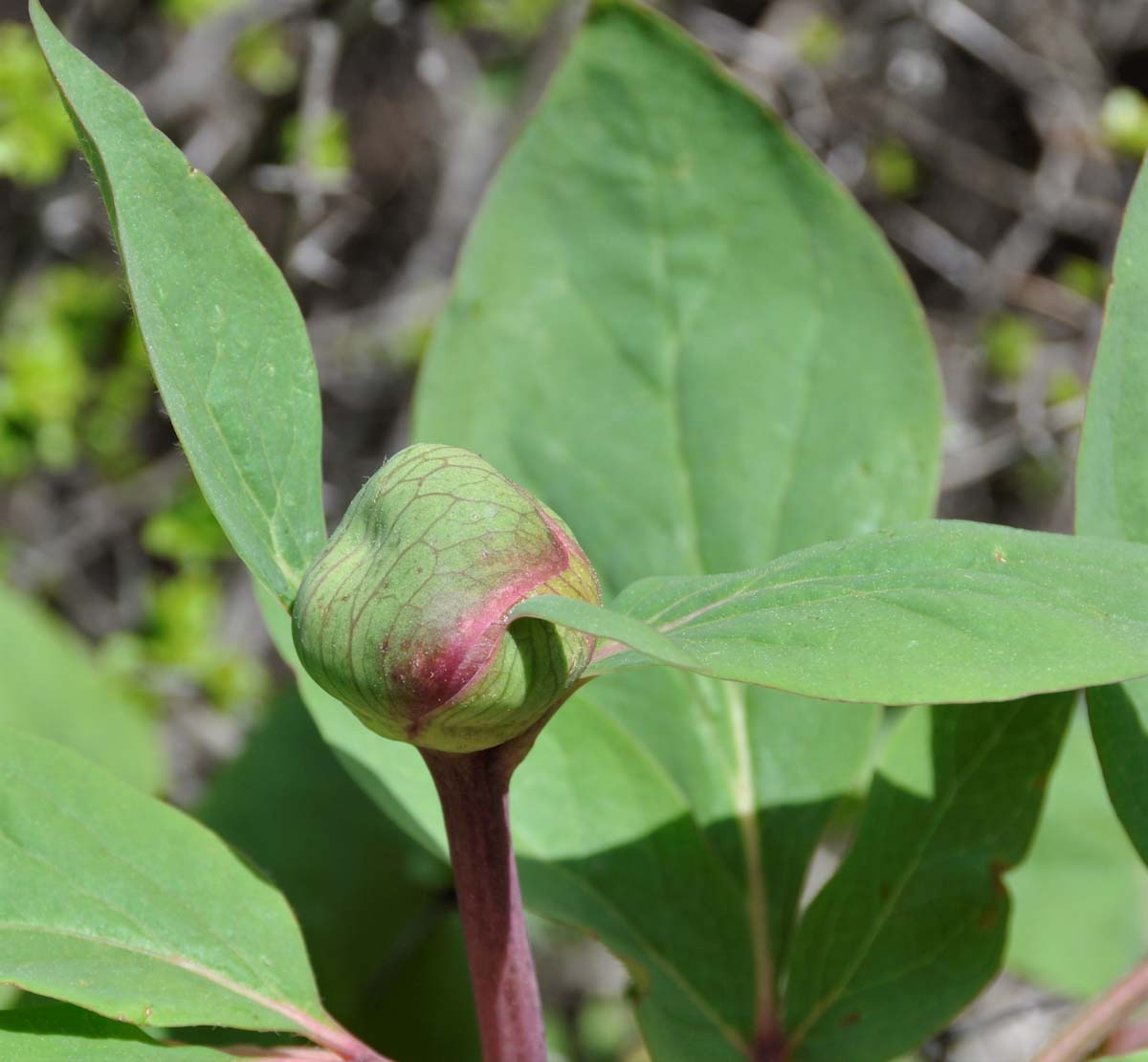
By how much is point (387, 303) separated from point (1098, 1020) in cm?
209

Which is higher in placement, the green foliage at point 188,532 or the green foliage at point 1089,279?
the green foliage at point 1089,279

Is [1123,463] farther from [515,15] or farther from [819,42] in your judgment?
[819,42]

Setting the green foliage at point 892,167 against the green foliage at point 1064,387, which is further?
the green foliage at point 892,167

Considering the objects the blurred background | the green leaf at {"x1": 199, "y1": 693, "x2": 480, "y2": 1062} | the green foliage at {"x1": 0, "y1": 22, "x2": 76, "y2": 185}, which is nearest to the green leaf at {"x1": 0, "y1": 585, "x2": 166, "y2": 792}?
the blurred background

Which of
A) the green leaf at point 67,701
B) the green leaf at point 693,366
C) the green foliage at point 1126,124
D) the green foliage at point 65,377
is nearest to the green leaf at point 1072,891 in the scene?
the green leaf at point 693,366

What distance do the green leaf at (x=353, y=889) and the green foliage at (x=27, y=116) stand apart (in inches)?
39.8

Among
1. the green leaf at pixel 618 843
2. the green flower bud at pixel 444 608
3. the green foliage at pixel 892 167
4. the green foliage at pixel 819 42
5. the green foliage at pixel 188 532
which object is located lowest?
the green foliage at pixel 188 532

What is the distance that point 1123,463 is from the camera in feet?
3.02

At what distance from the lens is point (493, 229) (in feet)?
3.90

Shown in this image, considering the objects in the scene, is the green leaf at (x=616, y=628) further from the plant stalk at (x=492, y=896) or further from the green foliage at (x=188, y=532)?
the green foliage at (x=188, y=532)

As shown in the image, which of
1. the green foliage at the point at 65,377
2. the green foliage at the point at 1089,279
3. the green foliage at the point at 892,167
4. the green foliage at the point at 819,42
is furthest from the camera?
the green foliage at the point at 892,167

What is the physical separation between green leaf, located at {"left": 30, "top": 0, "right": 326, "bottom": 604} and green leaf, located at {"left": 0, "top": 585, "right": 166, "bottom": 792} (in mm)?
946

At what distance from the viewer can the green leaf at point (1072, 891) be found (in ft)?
4.91

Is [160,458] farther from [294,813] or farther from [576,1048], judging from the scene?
[294,813]
